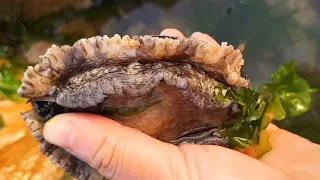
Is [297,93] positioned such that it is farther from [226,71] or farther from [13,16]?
[13,16]

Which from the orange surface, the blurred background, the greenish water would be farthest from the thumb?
the greenish water

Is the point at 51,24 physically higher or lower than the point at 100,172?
lower

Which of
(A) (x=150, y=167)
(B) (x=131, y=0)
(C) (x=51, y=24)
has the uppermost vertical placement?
(A) (x=150, y=167)

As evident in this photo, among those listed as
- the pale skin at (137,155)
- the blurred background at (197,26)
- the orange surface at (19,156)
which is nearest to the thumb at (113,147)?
the pale skin at (137,155)

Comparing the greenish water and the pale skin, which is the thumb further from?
the greenish water

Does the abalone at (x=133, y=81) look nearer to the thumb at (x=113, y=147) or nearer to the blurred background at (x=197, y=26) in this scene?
the thumb at (x=113, y=147)

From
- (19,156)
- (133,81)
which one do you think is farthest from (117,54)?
(19,156)

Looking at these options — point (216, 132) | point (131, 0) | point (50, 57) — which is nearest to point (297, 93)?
point (216, 132)
